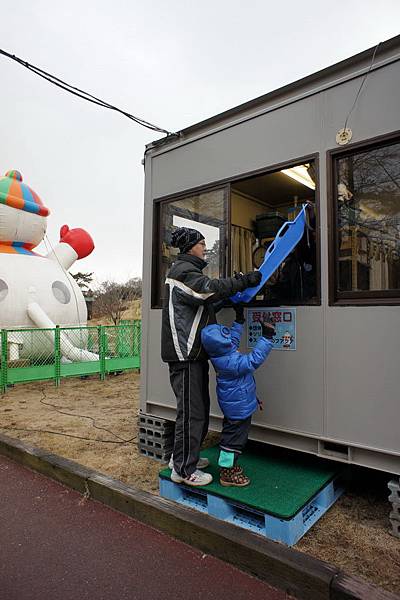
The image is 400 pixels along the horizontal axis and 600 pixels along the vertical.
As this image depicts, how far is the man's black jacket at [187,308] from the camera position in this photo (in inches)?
120

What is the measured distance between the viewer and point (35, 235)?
1086cm

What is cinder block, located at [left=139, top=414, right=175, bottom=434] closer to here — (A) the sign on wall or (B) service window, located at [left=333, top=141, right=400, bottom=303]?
(A) the sign on wall

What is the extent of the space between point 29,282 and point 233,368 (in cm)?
833

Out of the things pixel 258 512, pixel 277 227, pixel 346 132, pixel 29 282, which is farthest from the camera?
pixel 29 282

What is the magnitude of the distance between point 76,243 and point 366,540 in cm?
1099

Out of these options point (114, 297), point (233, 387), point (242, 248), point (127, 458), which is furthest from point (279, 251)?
point (114, 297)

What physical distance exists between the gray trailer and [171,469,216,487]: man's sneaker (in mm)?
614

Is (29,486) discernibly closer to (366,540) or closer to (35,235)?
(366,540)

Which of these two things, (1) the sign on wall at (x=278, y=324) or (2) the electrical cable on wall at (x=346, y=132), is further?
(1) the sign on wall at (x=278, y=324)

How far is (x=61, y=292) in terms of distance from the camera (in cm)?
1080

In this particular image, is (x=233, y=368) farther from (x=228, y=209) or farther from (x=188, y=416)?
(x=228, y=209)

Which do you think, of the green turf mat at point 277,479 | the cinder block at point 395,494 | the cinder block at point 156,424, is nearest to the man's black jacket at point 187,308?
the green turf mat at point 277,479

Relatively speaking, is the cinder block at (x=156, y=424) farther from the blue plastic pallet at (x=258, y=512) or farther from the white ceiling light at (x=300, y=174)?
the white ceiling light at (x=300, y=174)

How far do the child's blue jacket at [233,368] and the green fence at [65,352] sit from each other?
20.4 ft
